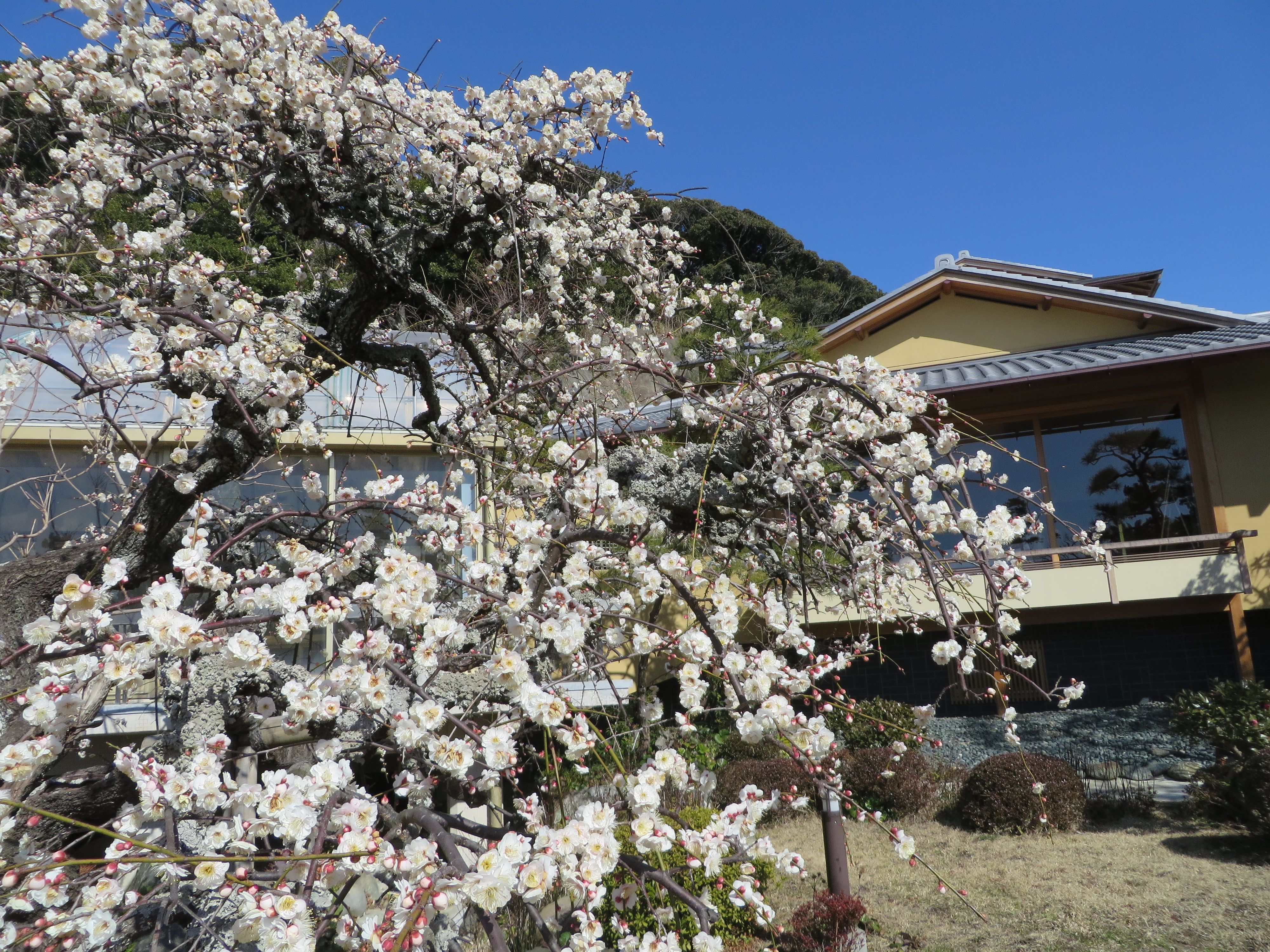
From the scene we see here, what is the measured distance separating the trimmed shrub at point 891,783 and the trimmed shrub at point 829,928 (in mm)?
2760

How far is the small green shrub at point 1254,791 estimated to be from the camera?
5.54 m

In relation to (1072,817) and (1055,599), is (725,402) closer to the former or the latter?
(1072,817)

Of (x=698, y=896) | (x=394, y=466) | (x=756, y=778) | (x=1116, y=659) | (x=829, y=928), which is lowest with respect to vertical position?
(x=829, y=928)

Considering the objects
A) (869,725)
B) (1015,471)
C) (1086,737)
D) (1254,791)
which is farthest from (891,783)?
(1015,471)

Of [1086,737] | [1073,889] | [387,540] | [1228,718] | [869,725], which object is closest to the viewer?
[387,540]

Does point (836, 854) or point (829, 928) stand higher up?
point (836, 854)

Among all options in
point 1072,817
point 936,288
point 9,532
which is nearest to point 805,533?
point 1072,817

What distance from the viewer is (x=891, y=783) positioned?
24.7ft

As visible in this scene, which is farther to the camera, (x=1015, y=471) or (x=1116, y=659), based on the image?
(x=1015, y=471)

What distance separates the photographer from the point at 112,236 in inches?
155

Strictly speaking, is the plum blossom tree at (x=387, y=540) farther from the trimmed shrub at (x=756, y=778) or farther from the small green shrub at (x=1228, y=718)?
the small green shrub at (x=1228, y=718)

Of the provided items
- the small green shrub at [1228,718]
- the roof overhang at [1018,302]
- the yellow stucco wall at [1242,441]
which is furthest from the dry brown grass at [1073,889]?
the roof overhang at [1018,302]

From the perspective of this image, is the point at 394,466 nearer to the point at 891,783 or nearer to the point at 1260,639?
the point at 891,783

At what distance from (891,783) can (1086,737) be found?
2.55 meters
